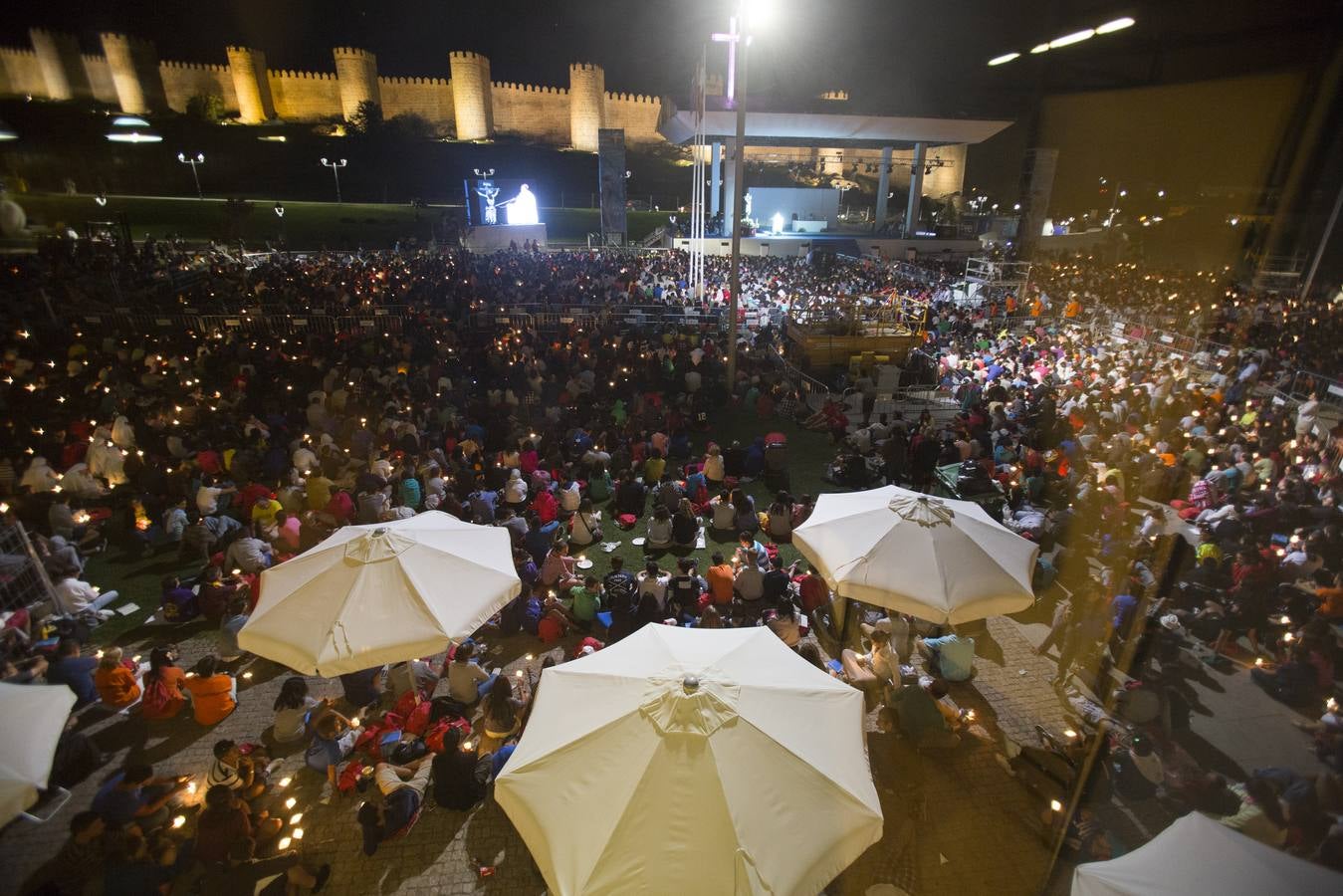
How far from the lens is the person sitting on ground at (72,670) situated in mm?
5398

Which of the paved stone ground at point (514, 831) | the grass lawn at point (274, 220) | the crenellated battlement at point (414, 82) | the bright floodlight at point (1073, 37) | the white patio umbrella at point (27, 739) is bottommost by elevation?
the paved stone ground at point (514, 831)

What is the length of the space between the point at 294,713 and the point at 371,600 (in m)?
1.34

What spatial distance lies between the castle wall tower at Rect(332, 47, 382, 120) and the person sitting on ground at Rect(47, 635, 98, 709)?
72.4 m

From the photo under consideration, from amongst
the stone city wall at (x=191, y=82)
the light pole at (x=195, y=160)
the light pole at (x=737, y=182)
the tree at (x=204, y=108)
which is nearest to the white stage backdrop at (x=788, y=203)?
the light pole at (x=737, y=182)

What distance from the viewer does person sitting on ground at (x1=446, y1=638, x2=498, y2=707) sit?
5.55 metres

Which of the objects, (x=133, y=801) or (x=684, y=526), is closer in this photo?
(x=133, y=801)

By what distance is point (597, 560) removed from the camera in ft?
26.7

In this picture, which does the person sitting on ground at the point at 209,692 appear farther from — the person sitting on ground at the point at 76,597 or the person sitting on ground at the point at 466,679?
the person sitting on ground at the point at 76,597

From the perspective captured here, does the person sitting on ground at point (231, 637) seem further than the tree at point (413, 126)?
No

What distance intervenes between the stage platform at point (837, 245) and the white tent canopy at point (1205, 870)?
1271 inches

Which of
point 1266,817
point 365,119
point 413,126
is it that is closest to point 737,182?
point 1266,817

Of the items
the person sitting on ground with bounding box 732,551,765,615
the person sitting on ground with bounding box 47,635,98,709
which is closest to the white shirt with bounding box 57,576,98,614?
the person sitting on ground with bounding box 47,635,98,709

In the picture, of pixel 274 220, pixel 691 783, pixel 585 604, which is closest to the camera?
pixel 691 783

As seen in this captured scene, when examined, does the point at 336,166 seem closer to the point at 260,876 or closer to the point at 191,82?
the point at 191,82
